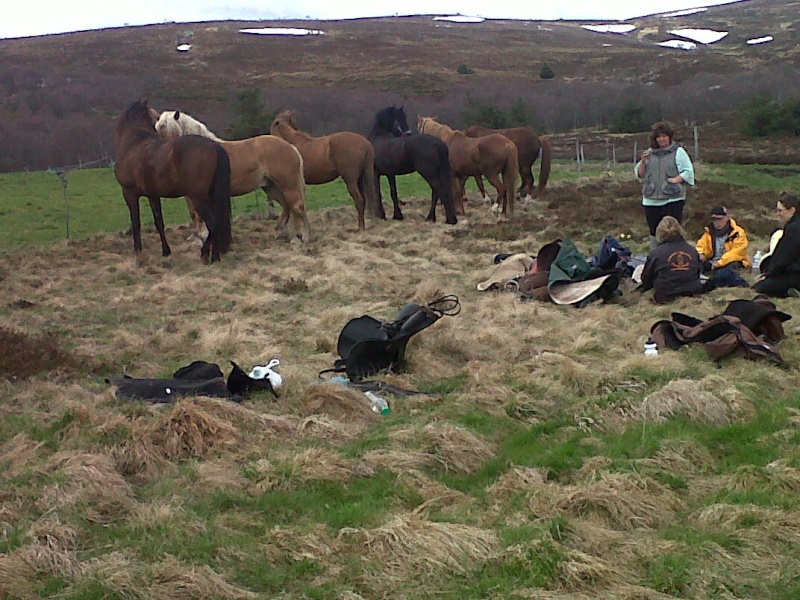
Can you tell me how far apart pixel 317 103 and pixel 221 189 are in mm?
35282

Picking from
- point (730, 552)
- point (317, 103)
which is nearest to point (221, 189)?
point (730, 552)

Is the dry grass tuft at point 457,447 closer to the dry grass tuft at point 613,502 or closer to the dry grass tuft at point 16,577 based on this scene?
the dry grass tuft at point 613,502

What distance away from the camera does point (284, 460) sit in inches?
153

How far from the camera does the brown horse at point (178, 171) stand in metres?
9.73

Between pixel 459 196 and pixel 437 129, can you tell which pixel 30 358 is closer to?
pixel 459 196

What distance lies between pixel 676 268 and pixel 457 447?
4.05 m

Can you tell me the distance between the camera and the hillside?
39906 millimetres

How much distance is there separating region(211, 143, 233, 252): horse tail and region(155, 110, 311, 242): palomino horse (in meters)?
0.85

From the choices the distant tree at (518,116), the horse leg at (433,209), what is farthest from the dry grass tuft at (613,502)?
the distant tree at (518,116)

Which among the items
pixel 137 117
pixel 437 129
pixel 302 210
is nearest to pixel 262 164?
pixel 302 210

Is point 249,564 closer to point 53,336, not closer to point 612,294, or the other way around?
point 53,336

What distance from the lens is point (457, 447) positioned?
4000mm

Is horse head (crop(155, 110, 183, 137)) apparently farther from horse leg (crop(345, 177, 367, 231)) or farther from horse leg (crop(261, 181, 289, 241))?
horse leg (crop(345, 177, 367, 231))

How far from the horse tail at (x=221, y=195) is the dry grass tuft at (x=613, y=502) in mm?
7313
